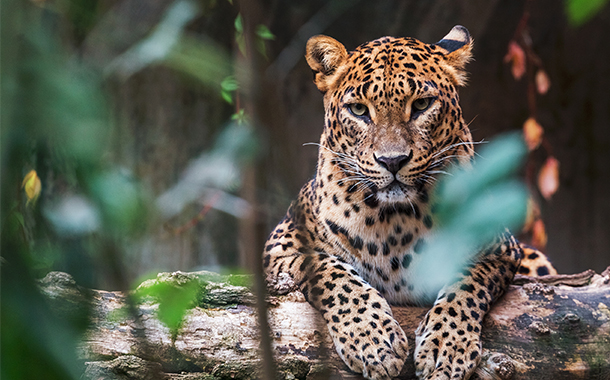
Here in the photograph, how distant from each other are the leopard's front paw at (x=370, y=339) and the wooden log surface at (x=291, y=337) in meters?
0.09

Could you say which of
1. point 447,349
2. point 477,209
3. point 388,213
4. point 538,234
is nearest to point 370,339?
point 447,349

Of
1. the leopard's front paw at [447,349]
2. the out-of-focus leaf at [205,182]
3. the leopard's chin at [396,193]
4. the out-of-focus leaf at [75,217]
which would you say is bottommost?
the leopard's front paw at [447,349]

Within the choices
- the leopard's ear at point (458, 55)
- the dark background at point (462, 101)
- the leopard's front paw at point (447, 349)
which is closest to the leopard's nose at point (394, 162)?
the leopard's ear at point (458, 55)

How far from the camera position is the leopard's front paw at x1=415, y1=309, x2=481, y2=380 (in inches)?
116

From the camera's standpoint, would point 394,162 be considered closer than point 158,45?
No

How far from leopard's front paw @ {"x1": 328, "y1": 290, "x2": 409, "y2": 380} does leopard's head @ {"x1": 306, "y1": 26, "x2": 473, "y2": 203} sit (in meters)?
0.68

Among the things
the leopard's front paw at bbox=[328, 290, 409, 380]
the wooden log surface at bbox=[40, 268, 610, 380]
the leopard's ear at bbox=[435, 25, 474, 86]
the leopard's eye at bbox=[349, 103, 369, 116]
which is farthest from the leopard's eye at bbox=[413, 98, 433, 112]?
the wooden log surface at bbox=[40, 268, 610, 380]

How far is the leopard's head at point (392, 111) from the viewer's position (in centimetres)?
321

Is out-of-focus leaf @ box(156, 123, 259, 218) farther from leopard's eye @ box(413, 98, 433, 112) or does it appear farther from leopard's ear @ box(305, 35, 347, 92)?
leopard's eye @ box(413, 98, 433, 112)

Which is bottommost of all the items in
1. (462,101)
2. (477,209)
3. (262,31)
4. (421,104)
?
(477,209)

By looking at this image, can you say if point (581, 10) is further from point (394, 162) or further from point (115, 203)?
point (394, 162)

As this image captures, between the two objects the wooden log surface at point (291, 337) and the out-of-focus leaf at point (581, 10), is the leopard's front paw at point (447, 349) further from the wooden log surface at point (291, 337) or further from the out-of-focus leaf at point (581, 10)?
the out-of-focus leaf at point (581, 10)

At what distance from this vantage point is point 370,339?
3.03 meters

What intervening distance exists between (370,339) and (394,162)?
98 cm
